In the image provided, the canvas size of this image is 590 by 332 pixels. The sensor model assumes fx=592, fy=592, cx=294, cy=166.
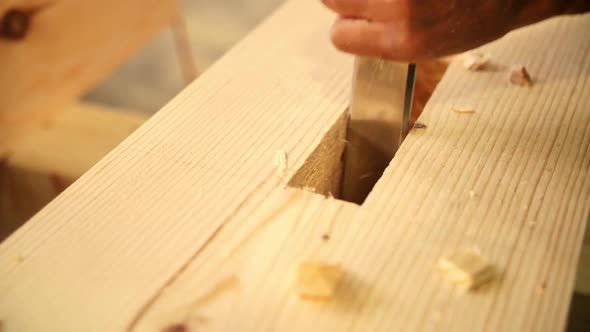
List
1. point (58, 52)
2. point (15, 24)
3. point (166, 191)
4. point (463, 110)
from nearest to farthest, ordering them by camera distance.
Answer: point (166, 191) < point (463, 110) < point (15, 24) < point (58, 52)

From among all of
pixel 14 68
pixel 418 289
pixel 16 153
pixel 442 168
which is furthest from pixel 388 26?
pixel 16 153

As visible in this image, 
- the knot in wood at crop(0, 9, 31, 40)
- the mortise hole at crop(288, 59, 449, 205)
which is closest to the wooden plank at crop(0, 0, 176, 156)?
the knot in wood at crop(0, 9, 31, 40)

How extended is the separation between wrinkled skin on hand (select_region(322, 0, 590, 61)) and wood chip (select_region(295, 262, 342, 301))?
0.24 metres

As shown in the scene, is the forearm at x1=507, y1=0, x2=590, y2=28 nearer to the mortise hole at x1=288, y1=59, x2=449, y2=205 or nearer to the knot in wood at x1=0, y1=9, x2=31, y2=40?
the mortise hole at x1=288, y1=59, x2=449, y2=205

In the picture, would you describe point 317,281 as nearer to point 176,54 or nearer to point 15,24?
point 15,24

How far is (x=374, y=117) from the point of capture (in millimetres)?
679

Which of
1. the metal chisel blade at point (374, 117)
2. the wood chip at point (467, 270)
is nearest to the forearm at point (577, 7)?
the metal chisel blade at point (374, 117)

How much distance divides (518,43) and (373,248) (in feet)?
1.49

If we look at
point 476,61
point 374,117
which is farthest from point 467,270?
point 476,61

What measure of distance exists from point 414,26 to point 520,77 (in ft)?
0.69

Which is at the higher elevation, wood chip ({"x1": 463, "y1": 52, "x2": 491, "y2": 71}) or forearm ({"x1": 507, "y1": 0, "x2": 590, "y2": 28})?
forearm ({"x1": 507, "y1": 0, "x2": 590, "y2": 28})

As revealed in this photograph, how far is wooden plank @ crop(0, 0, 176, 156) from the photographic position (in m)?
1.27

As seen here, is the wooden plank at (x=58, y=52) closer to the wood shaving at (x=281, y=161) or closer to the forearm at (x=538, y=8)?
the wood shaving at (x=281, y=161)

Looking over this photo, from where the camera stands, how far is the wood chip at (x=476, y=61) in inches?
29.7
